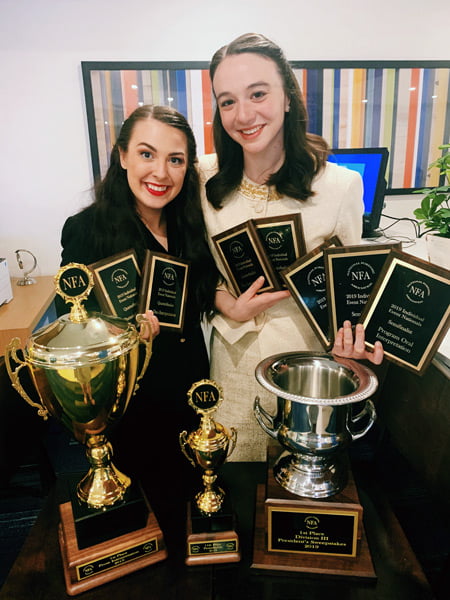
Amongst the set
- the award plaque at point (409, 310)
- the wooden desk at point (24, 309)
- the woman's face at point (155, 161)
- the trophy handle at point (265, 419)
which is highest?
the woman's face at point (155, 161)

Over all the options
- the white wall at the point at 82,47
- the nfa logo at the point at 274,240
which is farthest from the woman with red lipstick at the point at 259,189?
the white wall at the point at 82,47

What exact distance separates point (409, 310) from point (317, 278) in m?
0.23

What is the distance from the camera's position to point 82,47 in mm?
2611

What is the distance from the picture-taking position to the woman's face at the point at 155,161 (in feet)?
3.95

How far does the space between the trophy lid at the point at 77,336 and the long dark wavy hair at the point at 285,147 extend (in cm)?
58

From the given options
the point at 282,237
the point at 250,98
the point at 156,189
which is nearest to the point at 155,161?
the point at 156,189

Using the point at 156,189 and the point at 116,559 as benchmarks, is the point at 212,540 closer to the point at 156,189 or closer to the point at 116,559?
the point at 116,559

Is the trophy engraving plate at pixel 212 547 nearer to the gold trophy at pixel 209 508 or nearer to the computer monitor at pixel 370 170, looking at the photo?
the gold trophy at pixel 209 508

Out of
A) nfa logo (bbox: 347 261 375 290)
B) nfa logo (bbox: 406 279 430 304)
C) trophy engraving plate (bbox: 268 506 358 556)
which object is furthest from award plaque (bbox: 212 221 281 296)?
trophy engraving plate (bbox: 268 506 358 556)

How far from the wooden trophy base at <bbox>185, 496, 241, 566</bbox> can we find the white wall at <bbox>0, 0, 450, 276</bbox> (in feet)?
7.44

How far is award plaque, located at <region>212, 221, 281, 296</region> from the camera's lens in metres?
1.14

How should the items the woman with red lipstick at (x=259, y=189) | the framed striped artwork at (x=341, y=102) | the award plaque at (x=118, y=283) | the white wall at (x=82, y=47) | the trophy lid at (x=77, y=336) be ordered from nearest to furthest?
the trophy lid at (x=77, y=336)
the award plaque at (x=118, y=283)
the woman with red lipstick at (x=259, y=189)
the white wall at (x=82, y=47)
the framed striped artwork at (x=341, y=102)

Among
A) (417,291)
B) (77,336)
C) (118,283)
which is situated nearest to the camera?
(77,336)

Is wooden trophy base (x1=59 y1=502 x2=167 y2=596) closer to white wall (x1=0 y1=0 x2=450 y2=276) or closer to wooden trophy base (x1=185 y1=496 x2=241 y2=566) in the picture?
wooden trophy base (x1=185 y1=496 x2=241 y2=566)
